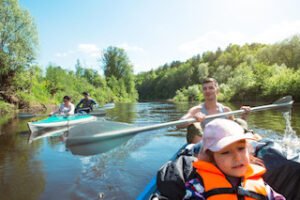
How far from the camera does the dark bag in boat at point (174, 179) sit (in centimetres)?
194

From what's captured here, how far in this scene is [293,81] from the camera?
22.9 meters

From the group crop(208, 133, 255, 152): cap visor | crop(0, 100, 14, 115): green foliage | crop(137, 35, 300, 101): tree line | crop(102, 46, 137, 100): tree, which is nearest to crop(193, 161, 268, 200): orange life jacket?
crop(208, 133, 255, 152): cap visor

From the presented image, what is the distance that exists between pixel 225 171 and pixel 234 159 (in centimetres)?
9

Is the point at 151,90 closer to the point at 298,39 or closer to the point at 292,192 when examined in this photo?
the point at 298,39

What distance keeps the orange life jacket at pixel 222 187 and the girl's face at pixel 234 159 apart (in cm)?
5

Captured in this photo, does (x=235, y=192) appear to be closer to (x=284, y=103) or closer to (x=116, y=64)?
(x=284, y=103)

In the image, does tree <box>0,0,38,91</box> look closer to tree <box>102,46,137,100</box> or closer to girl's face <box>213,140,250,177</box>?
girl's face <box>213,140,250,177</box>

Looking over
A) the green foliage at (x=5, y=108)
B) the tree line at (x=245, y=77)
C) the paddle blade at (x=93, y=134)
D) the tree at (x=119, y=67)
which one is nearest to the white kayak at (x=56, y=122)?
the tree line at (x=245, y=77)

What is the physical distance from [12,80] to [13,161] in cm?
1648

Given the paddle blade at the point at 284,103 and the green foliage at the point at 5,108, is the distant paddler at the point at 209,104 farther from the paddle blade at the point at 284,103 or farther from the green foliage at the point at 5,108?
the green foliage at the point at 5,108

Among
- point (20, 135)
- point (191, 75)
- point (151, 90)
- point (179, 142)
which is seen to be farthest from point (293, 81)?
point (151, 90)

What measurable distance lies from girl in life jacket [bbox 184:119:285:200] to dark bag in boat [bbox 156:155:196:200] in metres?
0.21

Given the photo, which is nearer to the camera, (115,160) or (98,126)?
(98,126)

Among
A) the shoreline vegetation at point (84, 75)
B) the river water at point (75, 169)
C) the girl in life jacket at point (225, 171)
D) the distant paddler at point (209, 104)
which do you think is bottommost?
the river water at point (75, 169)
